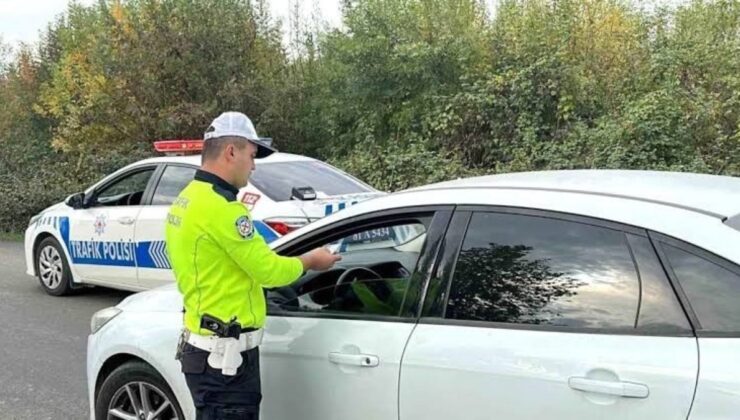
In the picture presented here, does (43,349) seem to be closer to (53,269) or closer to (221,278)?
(53,269)

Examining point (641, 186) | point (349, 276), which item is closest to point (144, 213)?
point (349, 276)

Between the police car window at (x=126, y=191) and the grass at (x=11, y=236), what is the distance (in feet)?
23.4

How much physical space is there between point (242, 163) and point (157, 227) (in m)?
4.38

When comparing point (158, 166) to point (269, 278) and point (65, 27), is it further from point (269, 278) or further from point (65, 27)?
point (65, 27)

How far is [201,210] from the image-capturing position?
9.70 feet

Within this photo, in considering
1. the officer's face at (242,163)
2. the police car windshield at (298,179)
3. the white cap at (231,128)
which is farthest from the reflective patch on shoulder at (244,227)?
the police car windshield at (298,179)

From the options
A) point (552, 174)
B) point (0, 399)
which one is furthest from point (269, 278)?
point (0, 399)

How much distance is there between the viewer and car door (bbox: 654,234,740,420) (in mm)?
2084

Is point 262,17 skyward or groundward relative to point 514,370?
skyward

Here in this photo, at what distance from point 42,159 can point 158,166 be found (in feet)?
49.5

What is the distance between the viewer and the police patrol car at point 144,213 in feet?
21.2

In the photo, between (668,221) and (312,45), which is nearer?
(668,221)

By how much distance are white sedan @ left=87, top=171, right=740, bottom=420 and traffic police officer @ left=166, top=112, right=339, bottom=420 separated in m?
0.21

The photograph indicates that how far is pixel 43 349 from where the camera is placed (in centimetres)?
643
